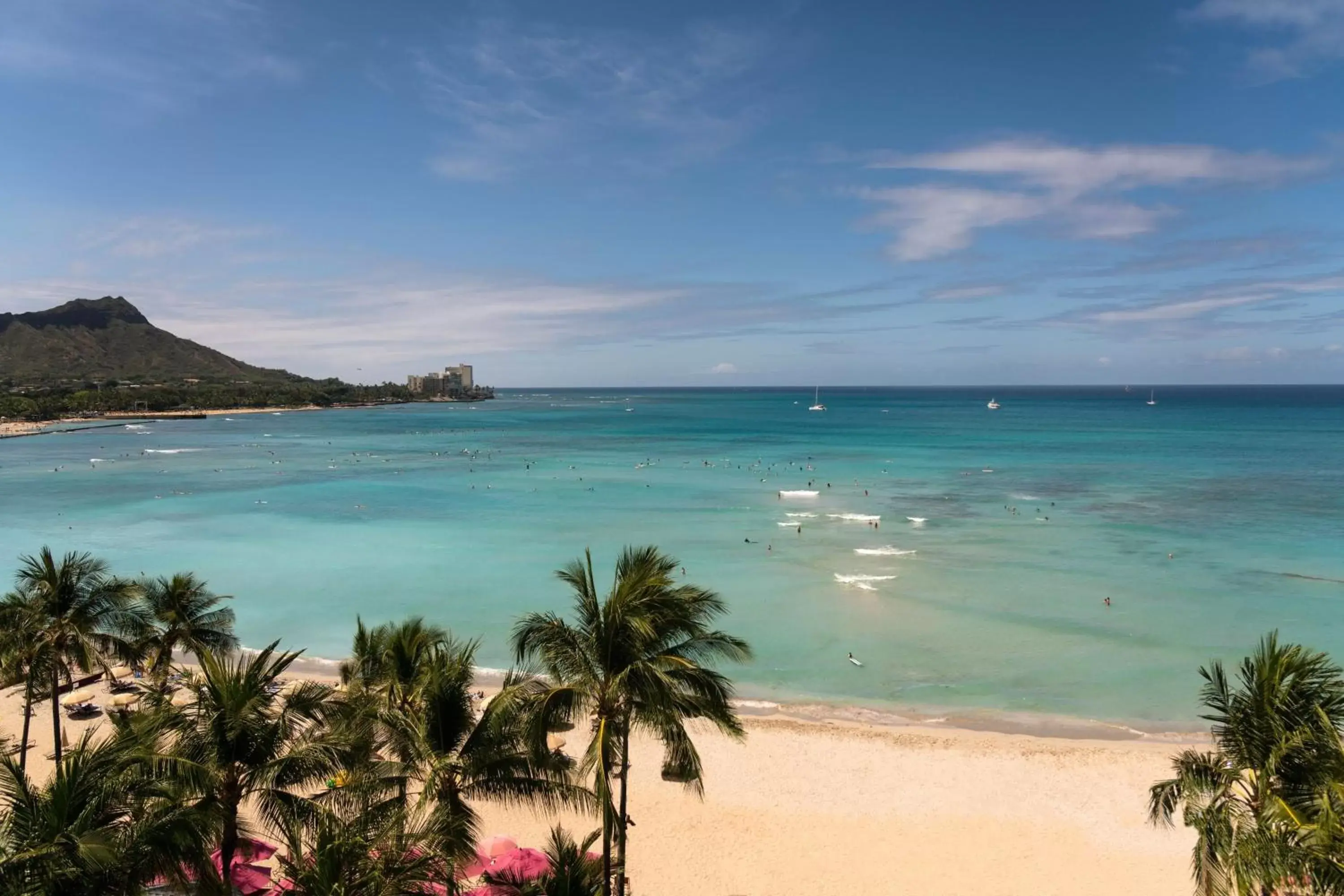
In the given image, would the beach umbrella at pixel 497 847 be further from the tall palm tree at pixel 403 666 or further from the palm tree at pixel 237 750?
the palm tree at pixel 237 750


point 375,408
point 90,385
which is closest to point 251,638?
point 375,408

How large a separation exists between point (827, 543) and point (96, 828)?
39.2 metres

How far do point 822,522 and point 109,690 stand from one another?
124 ft

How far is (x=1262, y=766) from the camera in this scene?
8.71m

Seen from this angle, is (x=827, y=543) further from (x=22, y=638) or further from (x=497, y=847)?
(x=22, y=638)

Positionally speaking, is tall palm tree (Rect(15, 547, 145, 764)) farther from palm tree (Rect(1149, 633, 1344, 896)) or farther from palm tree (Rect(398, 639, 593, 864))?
palm tree (Rect(1149, 633, 1344, 896))

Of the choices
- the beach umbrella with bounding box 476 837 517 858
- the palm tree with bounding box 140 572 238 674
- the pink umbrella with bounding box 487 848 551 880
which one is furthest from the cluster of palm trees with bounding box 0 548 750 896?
the palm tree with bounding box 140 572 238 674

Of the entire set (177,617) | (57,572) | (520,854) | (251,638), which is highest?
(57,572)

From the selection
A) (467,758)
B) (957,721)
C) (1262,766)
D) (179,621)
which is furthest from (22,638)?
(957,721)

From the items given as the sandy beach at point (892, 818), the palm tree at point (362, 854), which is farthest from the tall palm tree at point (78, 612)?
the palm tree at point (362, 854)

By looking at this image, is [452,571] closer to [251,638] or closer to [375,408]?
[251,638]

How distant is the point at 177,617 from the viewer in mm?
15594

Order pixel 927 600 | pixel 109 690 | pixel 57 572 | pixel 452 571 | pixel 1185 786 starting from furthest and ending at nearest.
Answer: pixel 452 571
pixel 927 600
pixel 109 690
pixel 57 572
pixel 1185 786

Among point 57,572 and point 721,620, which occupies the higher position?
point 57,572
